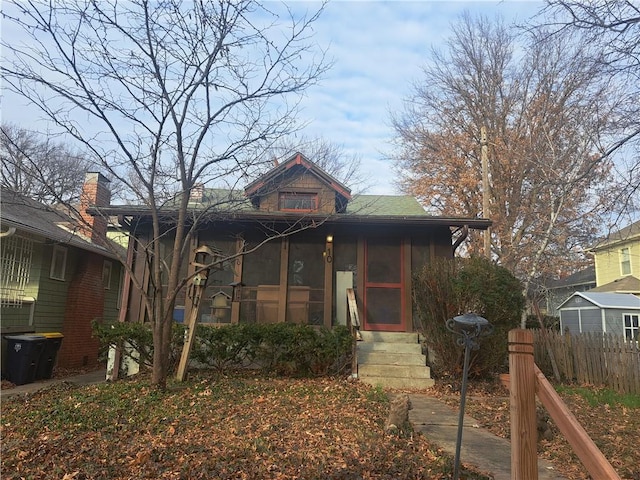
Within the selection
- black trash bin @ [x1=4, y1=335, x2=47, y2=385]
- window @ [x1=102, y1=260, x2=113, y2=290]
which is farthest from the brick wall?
black trash bin @ [x1=4, y1=335, x2=47, y2=385]

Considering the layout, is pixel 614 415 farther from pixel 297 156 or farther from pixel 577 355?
pixel 297 156

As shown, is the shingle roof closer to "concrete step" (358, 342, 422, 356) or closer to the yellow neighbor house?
"concrete step" (358, 342, 422, 356)

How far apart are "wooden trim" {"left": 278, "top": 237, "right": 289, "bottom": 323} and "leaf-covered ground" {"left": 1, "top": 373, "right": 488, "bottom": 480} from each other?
123 inches

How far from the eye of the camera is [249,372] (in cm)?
807

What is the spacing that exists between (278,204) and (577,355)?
7.95 metres

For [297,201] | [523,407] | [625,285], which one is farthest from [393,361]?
[625,285]

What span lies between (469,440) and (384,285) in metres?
5.50

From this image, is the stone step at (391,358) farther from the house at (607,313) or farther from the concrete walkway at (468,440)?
the house at (607,313)

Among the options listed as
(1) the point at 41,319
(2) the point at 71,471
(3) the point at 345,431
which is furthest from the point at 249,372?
(1) the point at 41,319

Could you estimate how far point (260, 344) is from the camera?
26.0 ft

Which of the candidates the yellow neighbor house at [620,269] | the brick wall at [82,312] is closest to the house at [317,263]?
the brick wall at [82,312]

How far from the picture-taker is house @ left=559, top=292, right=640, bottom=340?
14.9 meters

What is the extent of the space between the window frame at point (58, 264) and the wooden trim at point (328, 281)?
292 inches

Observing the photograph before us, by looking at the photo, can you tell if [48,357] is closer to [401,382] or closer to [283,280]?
[283,280]
